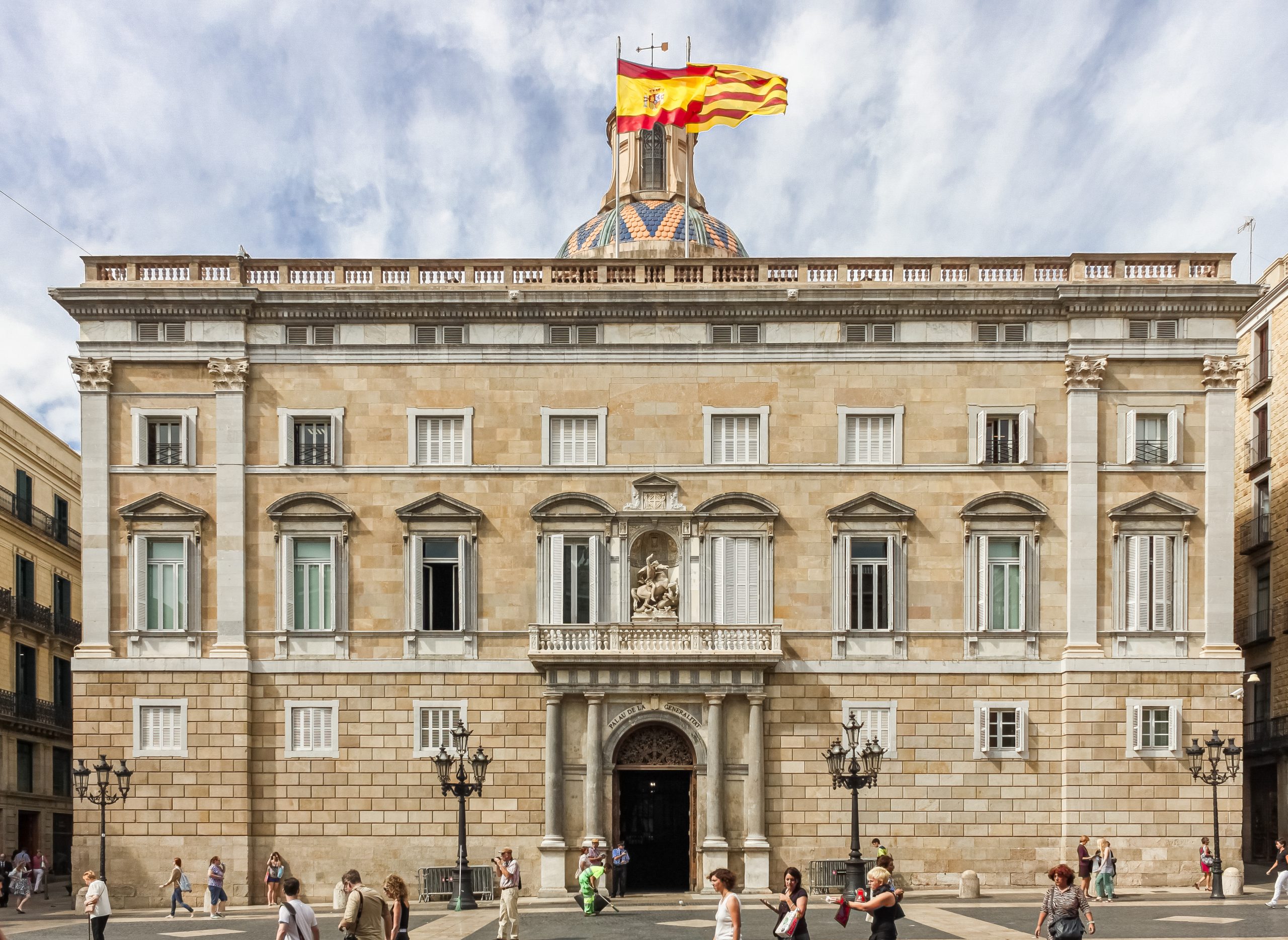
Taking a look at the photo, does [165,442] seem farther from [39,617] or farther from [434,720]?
[39,617]

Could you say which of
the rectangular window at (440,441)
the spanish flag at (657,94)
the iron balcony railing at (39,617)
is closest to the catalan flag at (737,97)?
the spanish flag at (657,94)

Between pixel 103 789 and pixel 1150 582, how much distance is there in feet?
92.9

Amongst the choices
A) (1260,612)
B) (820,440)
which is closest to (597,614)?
(820,440)

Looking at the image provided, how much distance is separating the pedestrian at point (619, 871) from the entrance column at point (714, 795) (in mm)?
2087

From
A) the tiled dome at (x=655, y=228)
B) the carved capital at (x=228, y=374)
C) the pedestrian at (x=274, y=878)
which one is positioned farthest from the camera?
the tiled dome at (x=655, y=228)

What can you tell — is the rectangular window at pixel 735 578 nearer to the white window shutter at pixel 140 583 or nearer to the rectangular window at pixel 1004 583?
the rectangular window at pixel 1004 583

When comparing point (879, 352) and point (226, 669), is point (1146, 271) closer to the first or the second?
point (879, 352)

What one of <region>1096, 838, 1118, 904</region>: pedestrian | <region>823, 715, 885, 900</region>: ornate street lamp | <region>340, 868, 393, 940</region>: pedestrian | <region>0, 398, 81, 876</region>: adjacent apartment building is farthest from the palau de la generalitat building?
<region>340, 868, 393, 940</region>: pedestrian

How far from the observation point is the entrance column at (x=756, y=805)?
35.8 m

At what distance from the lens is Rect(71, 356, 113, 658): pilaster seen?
37.0 metres

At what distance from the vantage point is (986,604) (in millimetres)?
37188

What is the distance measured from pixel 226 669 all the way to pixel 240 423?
6826 millimetres

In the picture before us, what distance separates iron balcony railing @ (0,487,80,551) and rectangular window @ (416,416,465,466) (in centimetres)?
1901

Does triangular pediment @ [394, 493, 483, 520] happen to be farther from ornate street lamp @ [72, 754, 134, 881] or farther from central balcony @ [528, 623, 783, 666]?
ornate street lamp @ [72, 754, 134, 881]
